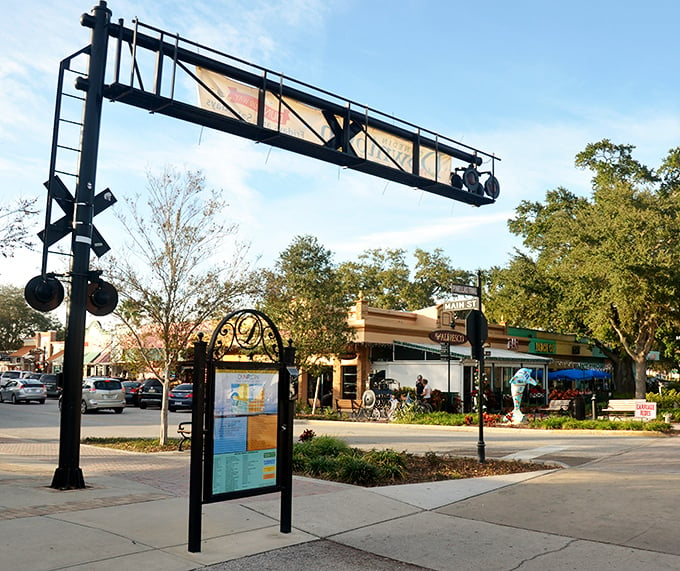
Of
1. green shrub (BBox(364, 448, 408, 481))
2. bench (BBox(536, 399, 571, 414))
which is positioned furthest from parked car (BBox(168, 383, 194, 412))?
green shrub (BBox(364, 448, 408, 481))

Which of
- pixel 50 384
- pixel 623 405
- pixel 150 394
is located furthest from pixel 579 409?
pixel 50 384

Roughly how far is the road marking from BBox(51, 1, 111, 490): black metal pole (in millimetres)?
8494

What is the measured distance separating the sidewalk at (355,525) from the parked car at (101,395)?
21.6 metres

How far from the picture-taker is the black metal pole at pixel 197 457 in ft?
21.1

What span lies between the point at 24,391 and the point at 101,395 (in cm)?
1102

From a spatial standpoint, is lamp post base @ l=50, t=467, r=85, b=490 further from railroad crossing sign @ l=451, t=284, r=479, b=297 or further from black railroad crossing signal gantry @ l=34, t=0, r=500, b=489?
railroad crossing sign @ l=451, t=284, r=479, b=297

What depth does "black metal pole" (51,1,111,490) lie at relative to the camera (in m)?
9.59

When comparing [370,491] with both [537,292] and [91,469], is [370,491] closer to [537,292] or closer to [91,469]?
[91,469]

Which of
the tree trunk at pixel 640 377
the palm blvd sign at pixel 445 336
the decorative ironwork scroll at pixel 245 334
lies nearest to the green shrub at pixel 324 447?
the decorative ironwork scroll at pixel 245 334

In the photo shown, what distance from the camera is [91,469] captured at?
11.7m

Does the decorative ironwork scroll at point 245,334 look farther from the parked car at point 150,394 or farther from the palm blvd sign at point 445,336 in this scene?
the parked car at point 150,394

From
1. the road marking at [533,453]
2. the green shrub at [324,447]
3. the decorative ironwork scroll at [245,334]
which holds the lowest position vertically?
the road marking at [533,453]

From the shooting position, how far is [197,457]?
256 inches

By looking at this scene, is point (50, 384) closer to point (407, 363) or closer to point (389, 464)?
point (407, 363)
